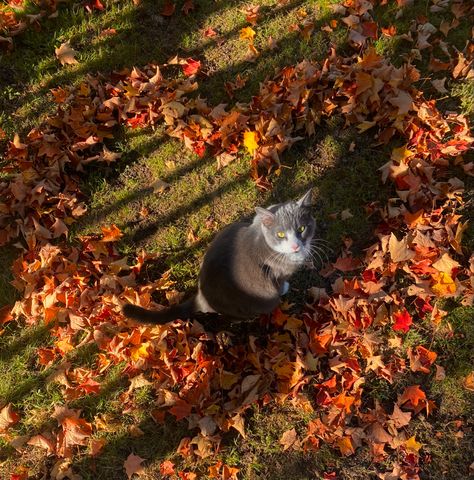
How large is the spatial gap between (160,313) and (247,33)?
9.71 ft

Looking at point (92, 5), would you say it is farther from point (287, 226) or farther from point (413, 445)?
point (413, 445)

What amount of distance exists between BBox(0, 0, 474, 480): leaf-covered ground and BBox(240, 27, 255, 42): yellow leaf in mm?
48

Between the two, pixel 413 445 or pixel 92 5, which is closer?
pixel 413 445

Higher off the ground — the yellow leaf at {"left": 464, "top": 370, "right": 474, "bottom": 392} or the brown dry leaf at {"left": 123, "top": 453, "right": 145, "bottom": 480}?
the brown dry leaf at {"left": 123, "top": 453, "right": 145, "bottom": 480}

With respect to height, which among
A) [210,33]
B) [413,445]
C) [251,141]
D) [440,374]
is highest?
[210,33]

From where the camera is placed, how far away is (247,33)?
A: 441 centimetres

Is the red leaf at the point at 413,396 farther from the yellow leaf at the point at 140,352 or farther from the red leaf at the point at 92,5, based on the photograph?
the red leaf at the point at 92,5

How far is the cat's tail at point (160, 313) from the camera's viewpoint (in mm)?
3053

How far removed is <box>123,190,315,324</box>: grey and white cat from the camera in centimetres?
300

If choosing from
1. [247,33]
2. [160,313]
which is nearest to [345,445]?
[160,313]

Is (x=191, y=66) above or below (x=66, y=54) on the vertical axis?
below

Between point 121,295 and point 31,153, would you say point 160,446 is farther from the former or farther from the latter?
point 31,153

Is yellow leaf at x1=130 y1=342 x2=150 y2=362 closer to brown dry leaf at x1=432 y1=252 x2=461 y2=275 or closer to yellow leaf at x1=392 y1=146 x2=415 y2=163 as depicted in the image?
brown dry leaf at x1=432 y1=252 x2=461 y2=275

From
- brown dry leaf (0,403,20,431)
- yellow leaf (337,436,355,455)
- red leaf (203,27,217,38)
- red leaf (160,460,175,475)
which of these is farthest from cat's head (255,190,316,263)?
brown dry leaf (0,403,20,431)
